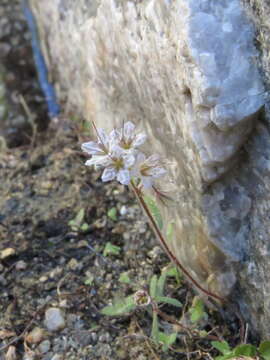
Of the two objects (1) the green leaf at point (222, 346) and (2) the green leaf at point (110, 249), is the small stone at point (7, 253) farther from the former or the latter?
(1) the green leaf at point (222, 346)

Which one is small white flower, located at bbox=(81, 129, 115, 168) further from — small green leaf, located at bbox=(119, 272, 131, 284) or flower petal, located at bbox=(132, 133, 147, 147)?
small green leaf, located at bbox=(119, 272, 131, 284)

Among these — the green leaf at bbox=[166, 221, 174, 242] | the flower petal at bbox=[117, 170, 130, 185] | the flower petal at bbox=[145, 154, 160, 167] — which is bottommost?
the green leaf at bbox=[166, 221, 174, 242]

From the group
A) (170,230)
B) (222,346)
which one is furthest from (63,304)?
(222,346)

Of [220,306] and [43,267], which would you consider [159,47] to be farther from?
[43,267]

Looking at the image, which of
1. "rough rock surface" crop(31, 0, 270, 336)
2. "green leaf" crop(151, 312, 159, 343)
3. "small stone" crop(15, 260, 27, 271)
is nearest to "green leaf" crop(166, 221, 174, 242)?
"rough rock surface" crop(31, 0, 270, 336)

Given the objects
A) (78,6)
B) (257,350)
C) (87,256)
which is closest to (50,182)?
(87,256)

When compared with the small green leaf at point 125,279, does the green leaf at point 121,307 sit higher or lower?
higher

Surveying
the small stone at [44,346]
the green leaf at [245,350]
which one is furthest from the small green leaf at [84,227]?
the green leaf at [245,350]
